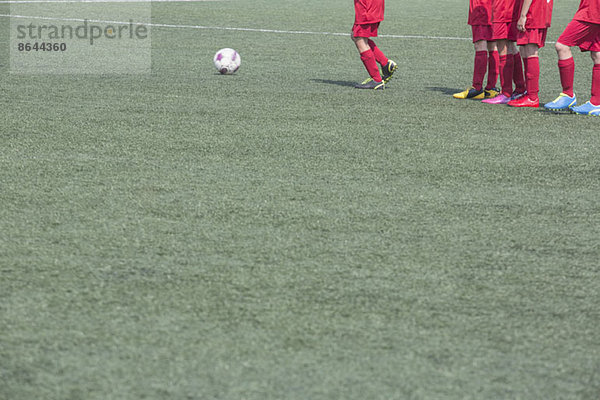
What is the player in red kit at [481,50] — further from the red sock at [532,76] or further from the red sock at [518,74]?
the red sock at [532,76]

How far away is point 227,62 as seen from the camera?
9.78 meters

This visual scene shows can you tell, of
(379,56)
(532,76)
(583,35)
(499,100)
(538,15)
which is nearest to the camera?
(583,35)

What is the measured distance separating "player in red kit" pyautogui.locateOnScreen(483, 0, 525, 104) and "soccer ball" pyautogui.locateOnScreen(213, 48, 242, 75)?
307 cm

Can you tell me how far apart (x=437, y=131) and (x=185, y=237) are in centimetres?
328

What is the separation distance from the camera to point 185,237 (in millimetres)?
3666

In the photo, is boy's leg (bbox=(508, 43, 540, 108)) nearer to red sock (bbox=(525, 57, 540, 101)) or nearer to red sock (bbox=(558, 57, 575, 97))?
red sock (bbox=(525, 57, 540, 101))

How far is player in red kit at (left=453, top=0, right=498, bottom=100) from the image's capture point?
332 inches

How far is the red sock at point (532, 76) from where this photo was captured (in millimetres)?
7777

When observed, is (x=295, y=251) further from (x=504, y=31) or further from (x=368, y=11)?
(x=368, y=11)

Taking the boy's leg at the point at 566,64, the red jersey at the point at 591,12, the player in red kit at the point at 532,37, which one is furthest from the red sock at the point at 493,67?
the red jersey at the point at 591,12

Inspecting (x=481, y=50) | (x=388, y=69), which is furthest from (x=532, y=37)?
(x=388, y=69)

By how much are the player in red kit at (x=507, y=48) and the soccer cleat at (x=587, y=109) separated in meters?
0.98

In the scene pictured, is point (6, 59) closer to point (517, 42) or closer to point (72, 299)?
point (517, 42)

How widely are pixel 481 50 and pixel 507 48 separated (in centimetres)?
31
